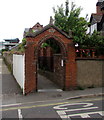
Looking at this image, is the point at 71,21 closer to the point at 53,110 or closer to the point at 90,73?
the point at 90,73

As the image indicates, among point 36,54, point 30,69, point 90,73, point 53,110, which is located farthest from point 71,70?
point 53,110

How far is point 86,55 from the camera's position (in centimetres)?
1223

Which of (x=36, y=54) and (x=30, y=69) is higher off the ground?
(x=36, y=54)

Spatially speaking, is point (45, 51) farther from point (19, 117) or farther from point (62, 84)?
point (19, 117)

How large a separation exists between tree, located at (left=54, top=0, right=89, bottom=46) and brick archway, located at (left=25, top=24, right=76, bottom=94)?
7.57ft

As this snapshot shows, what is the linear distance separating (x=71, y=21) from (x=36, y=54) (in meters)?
4.92

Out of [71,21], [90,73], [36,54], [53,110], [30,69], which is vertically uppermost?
[71,21]

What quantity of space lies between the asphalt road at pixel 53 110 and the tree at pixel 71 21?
6.72m

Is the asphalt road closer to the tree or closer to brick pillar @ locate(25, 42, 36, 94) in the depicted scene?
brick pillar @ locate(25, 42, 36, 94)

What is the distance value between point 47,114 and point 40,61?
47.5 ft

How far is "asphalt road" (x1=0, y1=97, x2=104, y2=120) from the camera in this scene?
6816mm

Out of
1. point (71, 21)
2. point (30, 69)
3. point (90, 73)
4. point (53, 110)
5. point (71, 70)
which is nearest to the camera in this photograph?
point (53, 110)

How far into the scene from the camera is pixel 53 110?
7605mm

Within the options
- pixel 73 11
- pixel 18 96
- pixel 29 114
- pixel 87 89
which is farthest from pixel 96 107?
pixel 73 11
